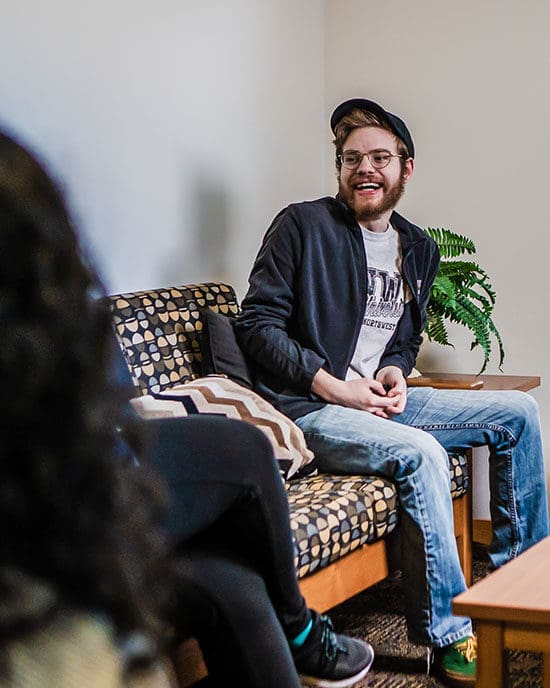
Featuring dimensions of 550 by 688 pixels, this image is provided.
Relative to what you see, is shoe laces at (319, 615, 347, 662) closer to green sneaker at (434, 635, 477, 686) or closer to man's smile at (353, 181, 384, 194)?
green sneaker at (434, 635, 477, 686)

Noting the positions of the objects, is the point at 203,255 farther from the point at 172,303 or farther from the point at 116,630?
the point at 116,630

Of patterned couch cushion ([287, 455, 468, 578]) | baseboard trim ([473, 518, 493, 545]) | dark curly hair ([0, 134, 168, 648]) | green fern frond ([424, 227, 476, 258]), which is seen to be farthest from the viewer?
baseboard trim ([473, 518, 493, 545])

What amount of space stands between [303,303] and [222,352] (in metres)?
0.22

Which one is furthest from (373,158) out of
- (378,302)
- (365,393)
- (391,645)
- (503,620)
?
(503,620)

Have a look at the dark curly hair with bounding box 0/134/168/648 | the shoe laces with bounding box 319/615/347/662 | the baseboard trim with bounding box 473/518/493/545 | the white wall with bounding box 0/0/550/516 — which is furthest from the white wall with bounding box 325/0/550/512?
the dark curly hair with bounding box 0/134/168/648

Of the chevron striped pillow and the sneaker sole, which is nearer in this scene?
the sneaker sole

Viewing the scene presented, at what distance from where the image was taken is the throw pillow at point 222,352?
8.30 feet

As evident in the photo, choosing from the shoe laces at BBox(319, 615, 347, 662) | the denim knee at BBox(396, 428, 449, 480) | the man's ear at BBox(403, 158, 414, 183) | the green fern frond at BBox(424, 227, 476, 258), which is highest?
the man's ear at BBox(403, 158, 414, 183)

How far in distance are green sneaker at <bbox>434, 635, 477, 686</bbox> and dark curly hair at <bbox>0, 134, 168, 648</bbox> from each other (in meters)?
1.66

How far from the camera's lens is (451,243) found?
3268 mm

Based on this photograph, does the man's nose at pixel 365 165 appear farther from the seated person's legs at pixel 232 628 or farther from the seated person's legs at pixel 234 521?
the seated person's legs at pixel 232 628

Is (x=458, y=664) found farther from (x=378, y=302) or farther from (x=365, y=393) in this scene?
(x=378, y=302)

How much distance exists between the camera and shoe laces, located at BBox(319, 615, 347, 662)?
1787 mm

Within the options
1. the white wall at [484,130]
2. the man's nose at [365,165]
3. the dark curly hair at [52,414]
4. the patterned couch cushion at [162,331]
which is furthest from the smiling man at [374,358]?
the dark curly hair at [52,414]
